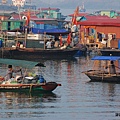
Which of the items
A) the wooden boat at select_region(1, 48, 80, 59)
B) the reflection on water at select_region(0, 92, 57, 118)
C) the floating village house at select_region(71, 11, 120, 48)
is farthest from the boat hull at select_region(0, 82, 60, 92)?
the floating village house at select_region(71, 11, 120, 48)

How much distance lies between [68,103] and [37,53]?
73.6 feet

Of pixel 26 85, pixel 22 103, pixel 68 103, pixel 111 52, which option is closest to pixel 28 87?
pixel 26 85

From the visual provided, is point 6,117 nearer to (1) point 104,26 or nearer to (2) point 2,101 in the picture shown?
(2) point 2,101

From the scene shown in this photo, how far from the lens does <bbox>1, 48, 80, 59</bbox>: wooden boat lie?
48.4 metres

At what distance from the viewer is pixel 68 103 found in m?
26.7

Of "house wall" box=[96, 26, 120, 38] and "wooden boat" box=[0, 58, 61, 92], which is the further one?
"house wall" box=[96, 26, 120, 38]

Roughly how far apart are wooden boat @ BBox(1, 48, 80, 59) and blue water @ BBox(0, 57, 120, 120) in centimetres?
1354

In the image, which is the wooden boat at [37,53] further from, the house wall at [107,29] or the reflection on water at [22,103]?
the reflection on water at [22,103]

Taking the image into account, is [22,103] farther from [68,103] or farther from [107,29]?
[107,29]

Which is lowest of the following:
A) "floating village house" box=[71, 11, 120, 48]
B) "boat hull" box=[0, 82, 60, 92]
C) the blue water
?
the blue water

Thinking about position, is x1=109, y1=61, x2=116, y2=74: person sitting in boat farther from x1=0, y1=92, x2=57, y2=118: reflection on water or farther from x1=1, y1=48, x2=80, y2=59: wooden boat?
x1=1, y1=48, x2=80, y2=59: wooden boat

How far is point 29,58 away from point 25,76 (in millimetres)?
19563

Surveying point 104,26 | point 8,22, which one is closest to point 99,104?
point 104,26

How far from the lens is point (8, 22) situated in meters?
65.8
